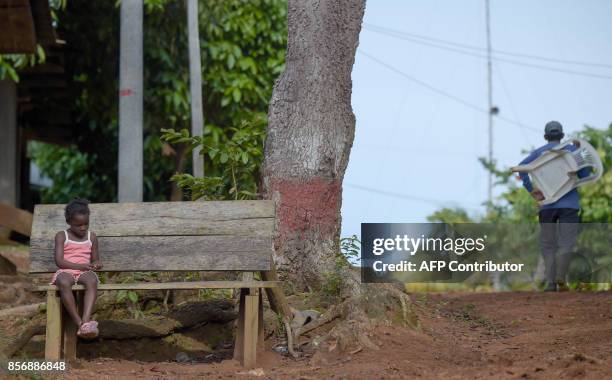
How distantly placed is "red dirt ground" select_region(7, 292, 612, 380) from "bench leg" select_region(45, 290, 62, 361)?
20 centimetres

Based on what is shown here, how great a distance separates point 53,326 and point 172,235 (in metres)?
1.02

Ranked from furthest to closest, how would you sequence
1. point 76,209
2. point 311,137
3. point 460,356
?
point 311,137, point 460,356, point 76,209

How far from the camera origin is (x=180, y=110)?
18469 mm

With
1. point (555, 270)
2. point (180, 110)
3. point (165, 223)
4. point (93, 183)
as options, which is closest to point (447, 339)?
A: point (165, 223)

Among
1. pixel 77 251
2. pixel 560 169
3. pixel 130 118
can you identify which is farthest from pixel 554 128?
pixel 77 251

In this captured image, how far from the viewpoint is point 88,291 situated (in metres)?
6.84

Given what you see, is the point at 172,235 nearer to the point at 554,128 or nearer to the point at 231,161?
the point at 231,161

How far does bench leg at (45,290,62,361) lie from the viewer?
6816 mm

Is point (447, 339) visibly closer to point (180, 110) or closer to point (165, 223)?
point (165, 223)

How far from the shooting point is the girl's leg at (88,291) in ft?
22.3

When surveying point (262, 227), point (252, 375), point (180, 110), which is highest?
point (180, 110)

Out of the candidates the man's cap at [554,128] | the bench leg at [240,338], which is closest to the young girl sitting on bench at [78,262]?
the bench leg at [240,338]

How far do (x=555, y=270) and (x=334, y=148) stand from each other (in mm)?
3756

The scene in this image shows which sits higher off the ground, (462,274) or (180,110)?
(180,110)
